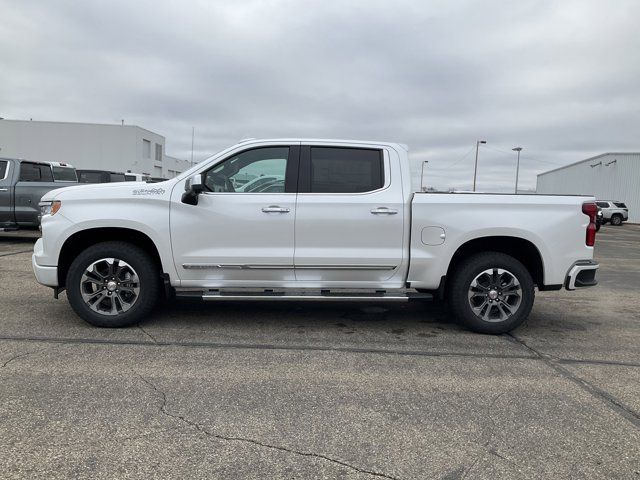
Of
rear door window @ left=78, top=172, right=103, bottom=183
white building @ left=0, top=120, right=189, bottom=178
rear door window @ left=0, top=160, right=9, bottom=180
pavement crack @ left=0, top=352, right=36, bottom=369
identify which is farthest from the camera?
white building @ left=0, top=120, right=189, bottom=178

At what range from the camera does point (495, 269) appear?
5.37m

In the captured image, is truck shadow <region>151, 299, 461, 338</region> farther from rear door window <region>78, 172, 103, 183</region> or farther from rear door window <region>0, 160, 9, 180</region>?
rear door window <region>78, 172, 103, 183</region>

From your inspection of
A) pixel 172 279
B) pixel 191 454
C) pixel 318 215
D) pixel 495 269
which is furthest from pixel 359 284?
pixel 191 454

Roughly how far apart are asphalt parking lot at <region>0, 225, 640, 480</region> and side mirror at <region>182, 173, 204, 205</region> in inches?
53.7

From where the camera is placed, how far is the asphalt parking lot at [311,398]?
2887mm

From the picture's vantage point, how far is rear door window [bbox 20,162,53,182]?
39.6 feet

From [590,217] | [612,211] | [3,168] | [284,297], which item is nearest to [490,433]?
[284,297]

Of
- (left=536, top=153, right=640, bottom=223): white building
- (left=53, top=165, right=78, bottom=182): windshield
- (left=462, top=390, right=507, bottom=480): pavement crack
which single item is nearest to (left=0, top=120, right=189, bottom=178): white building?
(left=53, top=165, right=78, bottom=182): windshield

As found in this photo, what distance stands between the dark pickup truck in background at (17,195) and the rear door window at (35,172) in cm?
4

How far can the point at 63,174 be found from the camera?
13.8 m

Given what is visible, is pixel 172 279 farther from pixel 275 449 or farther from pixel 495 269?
pixel 495 269

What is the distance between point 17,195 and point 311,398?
10786mm

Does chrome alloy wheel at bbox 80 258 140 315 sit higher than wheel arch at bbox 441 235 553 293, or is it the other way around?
wheel arch at bbox 441 235 553 293

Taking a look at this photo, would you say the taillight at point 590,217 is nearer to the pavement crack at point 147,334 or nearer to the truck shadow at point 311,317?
the truck shadow at point 311,317
